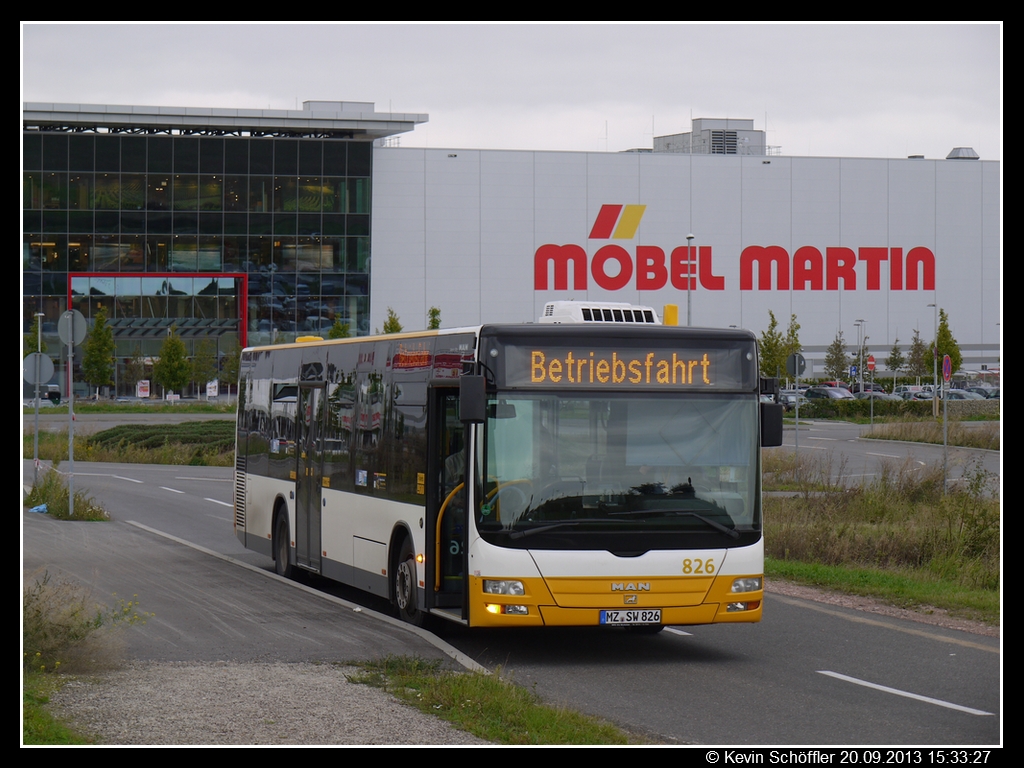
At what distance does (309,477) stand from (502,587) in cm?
557

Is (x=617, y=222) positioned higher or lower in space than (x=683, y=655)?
higher

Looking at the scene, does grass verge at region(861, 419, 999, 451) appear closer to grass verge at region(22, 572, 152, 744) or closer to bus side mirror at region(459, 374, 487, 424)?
bus side mirror at region(459, 374, 487, 424)

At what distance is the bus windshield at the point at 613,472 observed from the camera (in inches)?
416

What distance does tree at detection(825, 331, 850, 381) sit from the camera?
82062 millimetres

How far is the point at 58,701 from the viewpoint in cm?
810

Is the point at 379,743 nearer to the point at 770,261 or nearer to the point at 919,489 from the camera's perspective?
the point at 919,489

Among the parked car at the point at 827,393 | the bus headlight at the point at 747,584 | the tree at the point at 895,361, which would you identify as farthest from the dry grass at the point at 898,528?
the tree at the point at 895,361

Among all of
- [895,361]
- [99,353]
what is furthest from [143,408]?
[895,361]

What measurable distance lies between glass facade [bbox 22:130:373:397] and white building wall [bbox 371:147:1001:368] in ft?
8.18

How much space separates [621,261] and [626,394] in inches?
2845

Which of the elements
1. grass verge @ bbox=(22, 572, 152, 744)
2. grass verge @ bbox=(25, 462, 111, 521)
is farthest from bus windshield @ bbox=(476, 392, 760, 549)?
grass verge @ bbox=(25, 462, 111, 521)

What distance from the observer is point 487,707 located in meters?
8.30

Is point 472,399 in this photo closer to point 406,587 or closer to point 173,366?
point 406,587
